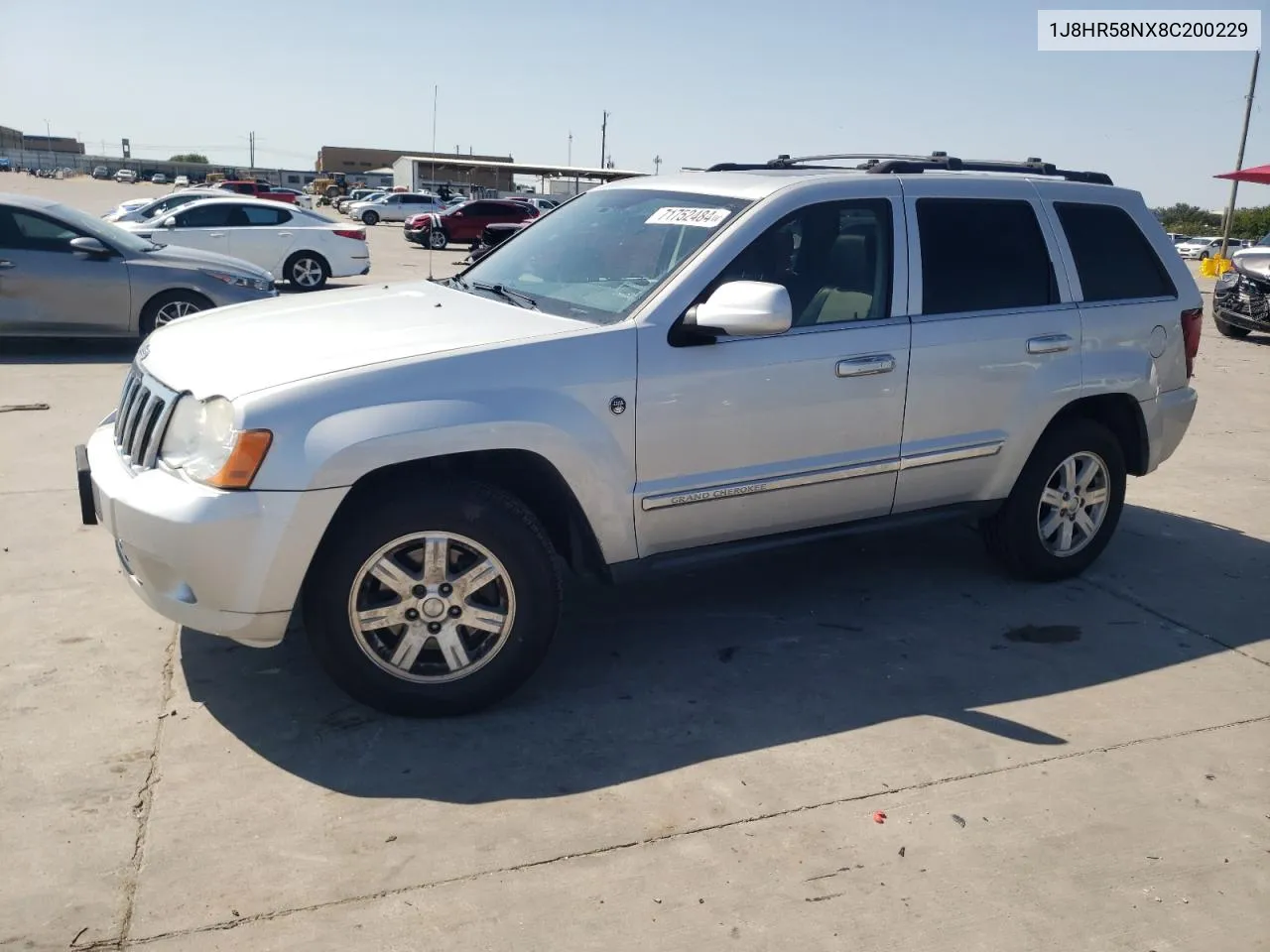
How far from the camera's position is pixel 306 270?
53.8ft

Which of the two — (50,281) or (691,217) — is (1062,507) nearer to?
(691,217)

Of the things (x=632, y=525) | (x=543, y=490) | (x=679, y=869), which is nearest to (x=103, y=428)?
(x=543, y=490)

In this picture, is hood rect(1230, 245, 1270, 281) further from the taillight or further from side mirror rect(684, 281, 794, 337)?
side mirror rect(684, 281, 794, 337)

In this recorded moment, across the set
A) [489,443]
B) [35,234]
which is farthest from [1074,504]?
[35,234]

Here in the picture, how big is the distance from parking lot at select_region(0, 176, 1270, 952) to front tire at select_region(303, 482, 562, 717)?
16 cm

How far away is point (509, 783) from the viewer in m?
3.46

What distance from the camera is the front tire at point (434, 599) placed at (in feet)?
11.8

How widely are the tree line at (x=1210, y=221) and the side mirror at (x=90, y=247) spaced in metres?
36.8

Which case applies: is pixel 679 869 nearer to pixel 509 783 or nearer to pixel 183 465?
pixel 509 783

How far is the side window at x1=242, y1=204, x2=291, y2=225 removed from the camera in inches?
628

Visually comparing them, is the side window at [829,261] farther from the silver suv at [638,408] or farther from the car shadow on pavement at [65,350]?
the car shadow on pavement at [65,350]

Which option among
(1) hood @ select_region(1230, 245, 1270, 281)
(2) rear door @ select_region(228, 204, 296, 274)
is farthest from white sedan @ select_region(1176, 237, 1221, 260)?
(2) rear door @ select_region(228, 204, 296, 274)

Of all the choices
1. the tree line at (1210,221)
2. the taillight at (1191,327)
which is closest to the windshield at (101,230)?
the taillight at (1191,327)

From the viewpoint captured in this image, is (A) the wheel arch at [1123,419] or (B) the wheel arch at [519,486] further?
(A) the wheel arch at [1123,419]
